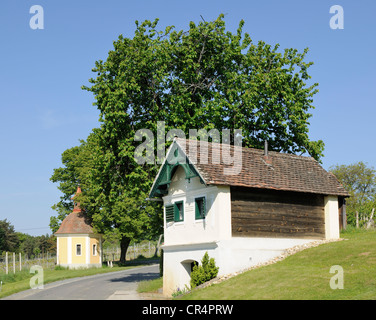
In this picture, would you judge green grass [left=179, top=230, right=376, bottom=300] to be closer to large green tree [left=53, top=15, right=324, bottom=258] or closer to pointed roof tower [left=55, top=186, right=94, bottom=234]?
large green tree [left=53, top=15, right=324, bottom=258]

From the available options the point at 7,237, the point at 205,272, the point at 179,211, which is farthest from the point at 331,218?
the point at 7,237

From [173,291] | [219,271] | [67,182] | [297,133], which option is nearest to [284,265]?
[219,271]

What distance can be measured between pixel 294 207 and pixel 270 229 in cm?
232

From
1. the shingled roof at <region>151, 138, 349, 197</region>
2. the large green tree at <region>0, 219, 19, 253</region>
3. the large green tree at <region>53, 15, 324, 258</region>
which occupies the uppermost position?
the large green tree at <region>53, 15, 324, 258</region>

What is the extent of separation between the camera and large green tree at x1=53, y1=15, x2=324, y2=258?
34.2m

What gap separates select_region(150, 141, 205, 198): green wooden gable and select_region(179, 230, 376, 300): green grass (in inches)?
234

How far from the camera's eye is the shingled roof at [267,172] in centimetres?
Answer: 2670

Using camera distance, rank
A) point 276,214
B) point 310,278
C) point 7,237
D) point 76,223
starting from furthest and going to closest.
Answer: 1. point 7,237
2. point 76,223
3. point 276,214
4. point 310,278

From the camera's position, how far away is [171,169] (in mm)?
29391

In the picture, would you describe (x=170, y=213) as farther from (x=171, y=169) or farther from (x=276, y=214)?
(x=276, y=214)

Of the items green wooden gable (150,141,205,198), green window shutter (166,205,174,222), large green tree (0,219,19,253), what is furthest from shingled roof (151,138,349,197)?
large green tree (0,219,19,253)

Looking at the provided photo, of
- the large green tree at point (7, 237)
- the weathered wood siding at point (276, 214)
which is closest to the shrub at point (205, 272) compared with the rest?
the weathered wood siding at point (276, 214)

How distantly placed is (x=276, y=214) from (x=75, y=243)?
39.4m

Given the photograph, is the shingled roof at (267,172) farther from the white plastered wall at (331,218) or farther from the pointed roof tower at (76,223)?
the pointed roof tower at (76,223)
